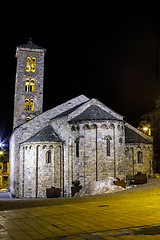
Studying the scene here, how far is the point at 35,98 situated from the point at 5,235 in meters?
29.0

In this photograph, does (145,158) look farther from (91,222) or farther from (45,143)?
(91,222)

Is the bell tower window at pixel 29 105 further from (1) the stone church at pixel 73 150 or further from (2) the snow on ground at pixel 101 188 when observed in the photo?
(2) the snow on ground at pixel 101 188

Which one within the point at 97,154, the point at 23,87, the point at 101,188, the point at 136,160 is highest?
the point at 23,87

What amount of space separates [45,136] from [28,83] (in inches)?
435

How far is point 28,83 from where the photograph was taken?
3472cm

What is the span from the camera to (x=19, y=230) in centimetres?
666

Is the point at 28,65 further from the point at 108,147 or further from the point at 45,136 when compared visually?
the point at 108,147

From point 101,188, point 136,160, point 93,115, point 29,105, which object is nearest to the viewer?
point 101,188

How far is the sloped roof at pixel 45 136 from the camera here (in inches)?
1022

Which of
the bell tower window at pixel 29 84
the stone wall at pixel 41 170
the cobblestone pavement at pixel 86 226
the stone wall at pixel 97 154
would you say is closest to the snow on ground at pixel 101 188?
the stone wall at pixel 97 154

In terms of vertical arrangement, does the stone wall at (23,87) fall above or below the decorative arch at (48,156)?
above

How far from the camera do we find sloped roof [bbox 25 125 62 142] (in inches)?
1022

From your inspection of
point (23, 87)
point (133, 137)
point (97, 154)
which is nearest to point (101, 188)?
point (97, 154)

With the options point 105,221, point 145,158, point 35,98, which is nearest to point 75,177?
point 145,158
